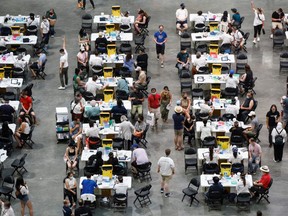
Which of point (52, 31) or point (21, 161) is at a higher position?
point (52, 31)

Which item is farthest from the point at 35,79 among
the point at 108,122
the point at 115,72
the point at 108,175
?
the point at 108,175

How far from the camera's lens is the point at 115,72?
4319 cm

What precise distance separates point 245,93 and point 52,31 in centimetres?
1076

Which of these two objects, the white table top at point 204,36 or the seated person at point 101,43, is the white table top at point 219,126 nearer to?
the seated person at point 101,43

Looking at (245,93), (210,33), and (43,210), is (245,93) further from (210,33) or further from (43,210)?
(43,210)

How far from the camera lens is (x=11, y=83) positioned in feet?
138

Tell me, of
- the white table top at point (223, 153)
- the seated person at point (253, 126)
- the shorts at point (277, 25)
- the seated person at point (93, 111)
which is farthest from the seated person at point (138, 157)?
the shorts at point (277, 25)

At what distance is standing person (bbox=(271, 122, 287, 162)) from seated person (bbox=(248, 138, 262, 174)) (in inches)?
41.2

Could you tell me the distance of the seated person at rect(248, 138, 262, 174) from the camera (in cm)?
3647

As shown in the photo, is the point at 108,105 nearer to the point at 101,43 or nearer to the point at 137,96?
the point at 137,96

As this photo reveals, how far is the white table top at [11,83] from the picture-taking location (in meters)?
41.8

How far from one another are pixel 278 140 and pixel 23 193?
9.45 metres

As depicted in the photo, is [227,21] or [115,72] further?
[227,21]

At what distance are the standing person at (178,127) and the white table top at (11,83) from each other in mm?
7152
